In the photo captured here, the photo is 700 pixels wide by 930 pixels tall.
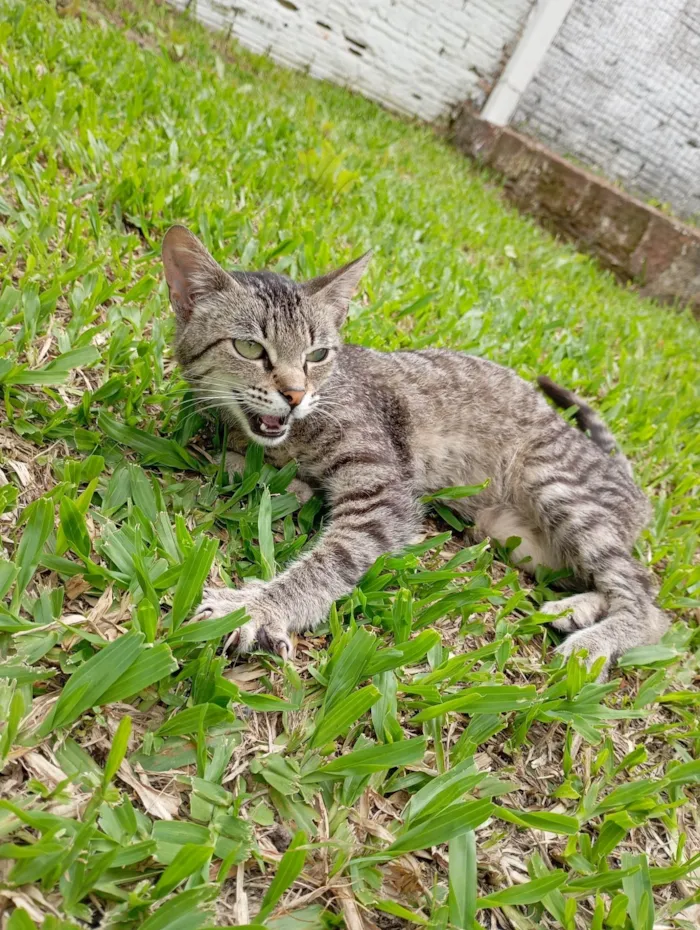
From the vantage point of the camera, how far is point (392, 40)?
30.5 feet

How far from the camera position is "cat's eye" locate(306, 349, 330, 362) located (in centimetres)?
274

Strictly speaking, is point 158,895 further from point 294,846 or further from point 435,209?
point 435,209

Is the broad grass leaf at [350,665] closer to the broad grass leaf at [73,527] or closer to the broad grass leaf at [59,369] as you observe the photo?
the broad grass leaf at [73,527]

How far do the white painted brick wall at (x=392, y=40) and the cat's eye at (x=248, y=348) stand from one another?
816 centimetres

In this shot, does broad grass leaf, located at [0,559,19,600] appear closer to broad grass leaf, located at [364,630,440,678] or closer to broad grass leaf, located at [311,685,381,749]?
broad grass leaf, located at [311,685,381,749]

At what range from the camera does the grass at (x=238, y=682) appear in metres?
1.36

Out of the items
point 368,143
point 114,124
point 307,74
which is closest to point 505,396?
point 114,124

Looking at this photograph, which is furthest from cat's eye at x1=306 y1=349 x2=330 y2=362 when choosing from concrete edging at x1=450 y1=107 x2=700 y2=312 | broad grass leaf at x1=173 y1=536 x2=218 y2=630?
concrete edging at x1=450 y1=107 x2=700 y2=312

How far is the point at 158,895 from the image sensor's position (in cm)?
123

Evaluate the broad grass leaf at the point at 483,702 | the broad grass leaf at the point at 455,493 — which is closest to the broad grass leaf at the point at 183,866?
the broad grass leaf at the point at 483,702

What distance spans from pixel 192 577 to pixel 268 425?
878 millimetres

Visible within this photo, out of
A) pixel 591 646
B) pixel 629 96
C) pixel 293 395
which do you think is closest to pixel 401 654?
pixel 591 646

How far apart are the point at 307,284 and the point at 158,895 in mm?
2379

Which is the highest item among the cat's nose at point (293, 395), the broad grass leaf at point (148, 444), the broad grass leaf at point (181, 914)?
the cat's nose at point (293, 395)
